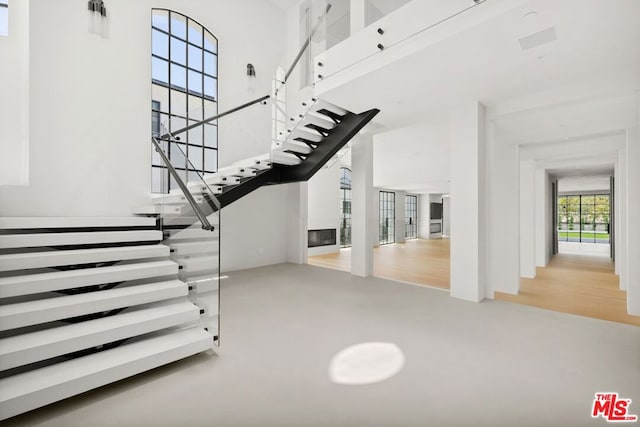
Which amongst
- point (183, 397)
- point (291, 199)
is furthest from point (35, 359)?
point (291, 199)

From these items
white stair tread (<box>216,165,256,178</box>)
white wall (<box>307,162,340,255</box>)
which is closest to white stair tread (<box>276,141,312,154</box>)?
white stair tread (<box>216,165,256,178</box>)

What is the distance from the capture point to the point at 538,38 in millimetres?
3018

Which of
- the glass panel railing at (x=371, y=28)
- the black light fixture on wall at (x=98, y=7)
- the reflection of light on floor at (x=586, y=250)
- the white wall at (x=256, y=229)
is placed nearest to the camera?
the glass panel railing at (x=371, y=28)

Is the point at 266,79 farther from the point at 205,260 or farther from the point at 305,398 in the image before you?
the point at 305,398

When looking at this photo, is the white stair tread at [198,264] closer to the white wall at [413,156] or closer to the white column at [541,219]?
the white wall at [413,156]

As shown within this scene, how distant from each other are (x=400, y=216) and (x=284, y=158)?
35.5 feet

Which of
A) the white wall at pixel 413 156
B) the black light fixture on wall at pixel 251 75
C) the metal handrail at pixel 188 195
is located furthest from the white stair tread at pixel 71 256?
the white wall at pixel 413 156

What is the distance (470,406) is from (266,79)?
791 cm

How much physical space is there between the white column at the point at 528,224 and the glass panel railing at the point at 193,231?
23.9 feet

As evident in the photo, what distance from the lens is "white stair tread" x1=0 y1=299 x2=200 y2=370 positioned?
2.21m

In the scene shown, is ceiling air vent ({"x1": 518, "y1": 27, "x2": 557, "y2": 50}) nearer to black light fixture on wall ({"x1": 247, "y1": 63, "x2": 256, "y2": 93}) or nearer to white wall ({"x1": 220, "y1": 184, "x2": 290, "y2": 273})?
black light fixture on wall ({"x1": 247, "y1": 63, "x2": 256, "y2": 93})

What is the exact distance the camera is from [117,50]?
5.38m

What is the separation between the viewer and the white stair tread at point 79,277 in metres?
2.63

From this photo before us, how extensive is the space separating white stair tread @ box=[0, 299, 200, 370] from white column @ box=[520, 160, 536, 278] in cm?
757
